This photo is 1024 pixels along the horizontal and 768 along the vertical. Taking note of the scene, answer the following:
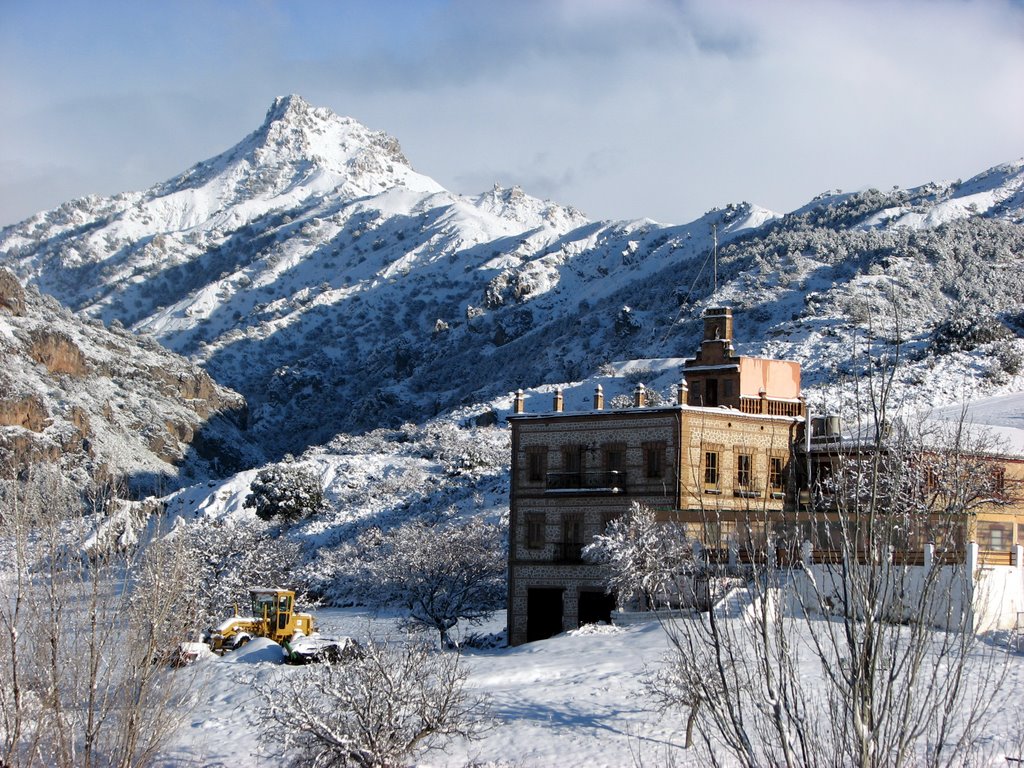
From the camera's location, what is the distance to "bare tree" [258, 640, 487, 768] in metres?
23.9

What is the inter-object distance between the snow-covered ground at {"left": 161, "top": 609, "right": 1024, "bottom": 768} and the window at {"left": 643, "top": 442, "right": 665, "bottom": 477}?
1056cm

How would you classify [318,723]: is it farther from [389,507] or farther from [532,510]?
[389,507]

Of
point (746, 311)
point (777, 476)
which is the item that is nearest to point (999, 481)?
point (777, 476)

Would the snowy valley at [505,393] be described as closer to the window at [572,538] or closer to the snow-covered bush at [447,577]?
the snow-covered bush at [447,577]

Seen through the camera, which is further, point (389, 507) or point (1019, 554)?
point (389, 507)

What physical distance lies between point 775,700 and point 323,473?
275 feet

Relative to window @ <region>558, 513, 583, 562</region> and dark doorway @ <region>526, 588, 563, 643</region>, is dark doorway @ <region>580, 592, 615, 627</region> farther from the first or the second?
window @ <region>558, 513, 583, 562</region>

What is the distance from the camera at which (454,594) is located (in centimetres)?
5025

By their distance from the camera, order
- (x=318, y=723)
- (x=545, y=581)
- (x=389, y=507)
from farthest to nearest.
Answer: (x=389, y=507)
(x=545, y=581)
(x=318, y=723)

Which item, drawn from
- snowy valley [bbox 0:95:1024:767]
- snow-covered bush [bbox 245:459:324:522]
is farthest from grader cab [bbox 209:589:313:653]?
snow-covered bush [bbox 245:459:324:522]

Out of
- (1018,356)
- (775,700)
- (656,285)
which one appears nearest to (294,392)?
(656,285)

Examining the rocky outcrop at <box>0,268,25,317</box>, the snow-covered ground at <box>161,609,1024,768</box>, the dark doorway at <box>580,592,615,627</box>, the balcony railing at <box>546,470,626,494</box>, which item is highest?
the rocky outcrop at <box>0,268,25,317</box>

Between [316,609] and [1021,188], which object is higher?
[1021,188]

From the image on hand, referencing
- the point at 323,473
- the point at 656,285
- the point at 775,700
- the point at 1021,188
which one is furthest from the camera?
the point at 656,285
